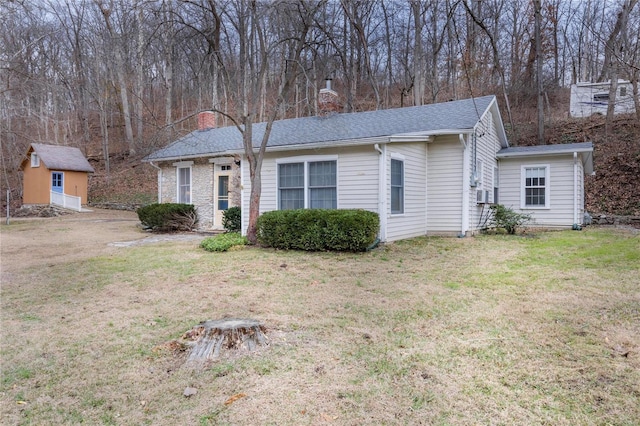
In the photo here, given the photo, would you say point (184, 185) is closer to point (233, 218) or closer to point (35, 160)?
point (233, 218)

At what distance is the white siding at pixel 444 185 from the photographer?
A: 11.1 metres

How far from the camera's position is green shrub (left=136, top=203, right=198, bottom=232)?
1393cm

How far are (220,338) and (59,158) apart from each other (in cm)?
2547

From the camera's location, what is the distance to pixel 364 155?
1013 centimetres

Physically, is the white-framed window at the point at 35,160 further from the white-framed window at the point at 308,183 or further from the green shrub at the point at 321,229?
the green shrub at the point at 321,229

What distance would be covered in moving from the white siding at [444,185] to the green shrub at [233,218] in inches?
226

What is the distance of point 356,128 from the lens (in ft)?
38.6

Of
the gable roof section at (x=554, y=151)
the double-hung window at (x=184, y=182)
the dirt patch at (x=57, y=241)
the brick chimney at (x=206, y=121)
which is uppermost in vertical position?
the brick chimney at (x=206, y=121)

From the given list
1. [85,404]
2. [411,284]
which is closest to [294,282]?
[411,284]

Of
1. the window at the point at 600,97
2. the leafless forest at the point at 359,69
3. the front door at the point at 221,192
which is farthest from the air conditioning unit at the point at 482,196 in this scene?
the window at the point at 600,97

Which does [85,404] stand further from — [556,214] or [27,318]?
[556,214]

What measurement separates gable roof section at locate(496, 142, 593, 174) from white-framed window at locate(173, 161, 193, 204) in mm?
→ 10755

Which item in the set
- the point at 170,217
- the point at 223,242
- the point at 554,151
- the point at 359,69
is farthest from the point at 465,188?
the point at 359,69

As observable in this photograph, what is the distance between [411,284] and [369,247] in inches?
116
